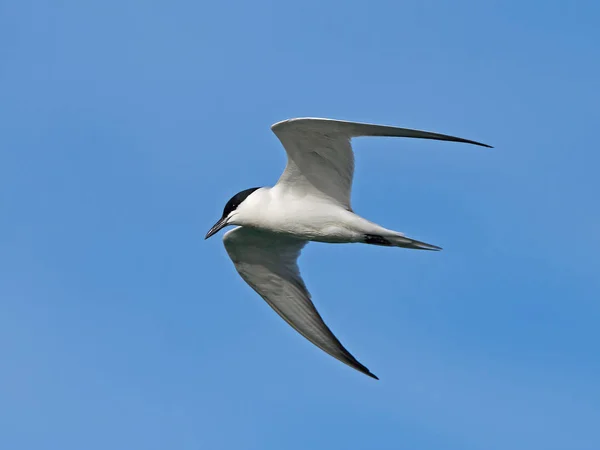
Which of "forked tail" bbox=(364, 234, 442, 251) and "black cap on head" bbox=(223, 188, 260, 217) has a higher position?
"black cap on head" bbox=(223, 188, 260, 217)

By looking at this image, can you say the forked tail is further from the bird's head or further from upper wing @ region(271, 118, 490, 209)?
the bird's head

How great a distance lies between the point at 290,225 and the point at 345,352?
201 cm

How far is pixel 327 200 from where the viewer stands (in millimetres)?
13023

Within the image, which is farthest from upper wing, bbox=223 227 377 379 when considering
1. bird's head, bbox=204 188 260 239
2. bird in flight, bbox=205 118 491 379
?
bird's head, bbox=204 188 260 239

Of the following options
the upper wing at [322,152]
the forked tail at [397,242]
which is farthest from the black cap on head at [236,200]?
the forked tail at [397,242]

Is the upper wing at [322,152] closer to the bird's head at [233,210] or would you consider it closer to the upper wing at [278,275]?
the bird's head at [233,210]

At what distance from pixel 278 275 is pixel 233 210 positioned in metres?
1.53

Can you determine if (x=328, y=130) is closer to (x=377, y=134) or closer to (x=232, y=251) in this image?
(x=377, y=134)

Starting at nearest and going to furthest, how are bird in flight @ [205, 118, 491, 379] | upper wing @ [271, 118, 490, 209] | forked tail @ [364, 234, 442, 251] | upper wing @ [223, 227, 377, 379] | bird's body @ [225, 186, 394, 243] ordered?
1. upper wing @ [271, 118, 490, 209]
2. bird in flight @ [205, 118, 491, 379]
3. forked tail @ [364, 234, 442, 251]
4. bird's body @ [225, 186, 394, 243]
5. upper wing @ [223, 227, 377, 379]

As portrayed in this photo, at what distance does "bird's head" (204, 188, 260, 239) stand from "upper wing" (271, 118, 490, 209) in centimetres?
56

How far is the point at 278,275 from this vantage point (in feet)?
48.3

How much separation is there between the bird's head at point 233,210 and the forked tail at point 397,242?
1.70m

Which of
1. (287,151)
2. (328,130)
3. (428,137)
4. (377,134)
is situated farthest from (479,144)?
(287,151)

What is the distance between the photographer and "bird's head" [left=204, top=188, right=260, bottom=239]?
1350 centimetres
